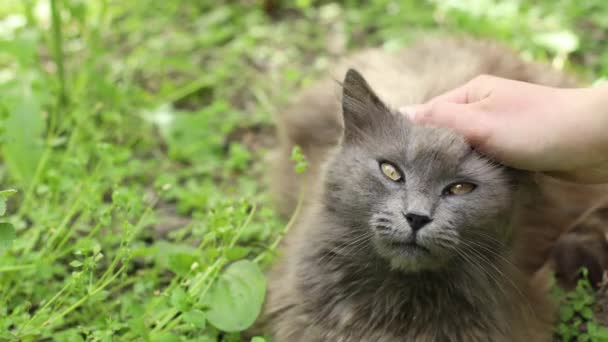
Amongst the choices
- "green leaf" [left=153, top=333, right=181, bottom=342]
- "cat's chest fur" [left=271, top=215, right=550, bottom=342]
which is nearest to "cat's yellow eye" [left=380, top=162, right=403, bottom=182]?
"cat's chest fur" [left=271, top=215, right=550, bottom=342]

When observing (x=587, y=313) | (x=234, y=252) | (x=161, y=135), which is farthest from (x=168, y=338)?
(x=161, y=135)

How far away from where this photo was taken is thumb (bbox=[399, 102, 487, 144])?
239 cm

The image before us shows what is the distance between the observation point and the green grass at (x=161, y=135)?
8.71 ft

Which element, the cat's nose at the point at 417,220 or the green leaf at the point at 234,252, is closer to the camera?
the cat's nose at the point at 417,220

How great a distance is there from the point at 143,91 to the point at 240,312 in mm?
2577

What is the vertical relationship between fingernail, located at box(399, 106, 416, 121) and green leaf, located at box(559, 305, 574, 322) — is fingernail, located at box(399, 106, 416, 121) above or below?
above

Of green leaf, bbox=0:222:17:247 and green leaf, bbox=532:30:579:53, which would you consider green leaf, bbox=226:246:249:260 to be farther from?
green leaf, bbox=532:30:579:53

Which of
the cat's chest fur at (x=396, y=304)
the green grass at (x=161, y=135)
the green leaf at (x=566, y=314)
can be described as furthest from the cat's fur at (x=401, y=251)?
the green grass at (x=161, y=135)

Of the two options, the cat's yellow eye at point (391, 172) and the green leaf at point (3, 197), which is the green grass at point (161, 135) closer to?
the green leaf at point (3, 197)

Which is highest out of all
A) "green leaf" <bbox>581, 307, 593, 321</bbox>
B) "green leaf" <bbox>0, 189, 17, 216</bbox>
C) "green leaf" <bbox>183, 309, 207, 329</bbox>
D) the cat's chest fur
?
"green leaf" <bbox>0, 189, 17, 216</bbox>

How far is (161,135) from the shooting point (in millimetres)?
4473

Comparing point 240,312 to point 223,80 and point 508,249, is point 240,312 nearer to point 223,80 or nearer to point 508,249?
point 508,249

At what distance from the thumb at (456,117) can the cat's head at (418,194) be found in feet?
0.12

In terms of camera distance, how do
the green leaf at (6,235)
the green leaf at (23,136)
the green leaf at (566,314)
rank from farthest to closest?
the green leaf at (23,136)
the green leaf at (566,314)
the green leaf at (6,235)
